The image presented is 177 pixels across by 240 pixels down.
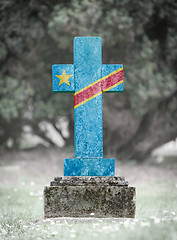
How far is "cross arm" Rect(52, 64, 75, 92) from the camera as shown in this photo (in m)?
4.69

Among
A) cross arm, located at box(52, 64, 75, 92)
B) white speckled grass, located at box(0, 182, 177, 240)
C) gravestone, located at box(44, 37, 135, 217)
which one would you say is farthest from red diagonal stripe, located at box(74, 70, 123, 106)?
white speckled grass, located at box(0, 182, 177, 240)

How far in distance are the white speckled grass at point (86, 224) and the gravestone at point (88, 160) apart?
0.16 metres

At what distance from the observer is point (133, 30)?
9336 mm

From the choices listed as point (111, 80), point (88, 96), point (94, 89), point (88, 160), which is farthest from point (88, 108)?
point (88, 160)

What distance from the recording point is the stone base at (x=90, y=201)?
4199 millimetres


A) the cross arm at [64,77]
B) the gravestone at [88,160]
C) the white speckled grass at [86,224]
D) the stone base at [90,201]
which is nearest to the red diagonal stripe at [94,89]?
the gravestone at [88,160]

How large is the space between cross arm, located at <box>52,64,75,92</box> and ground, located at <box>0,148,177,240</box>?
1762 mm

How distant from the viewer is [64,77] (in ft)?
A: 15.5

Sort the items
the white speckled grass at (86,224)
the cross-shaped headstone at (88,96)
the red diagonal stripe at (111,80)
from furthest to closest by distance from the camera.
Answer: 1. the red diagonal stripe at (111,80)
2. the cross-shaped headstone at (88,96)
3. the white speckled grass at (86,224)

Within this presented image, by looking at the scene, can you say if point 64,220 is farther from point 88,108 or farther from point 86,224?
point 88,108

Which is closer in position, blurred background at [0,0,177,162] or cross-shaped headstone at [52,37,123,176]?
cross-shaped headstone at [52,37,123,176]

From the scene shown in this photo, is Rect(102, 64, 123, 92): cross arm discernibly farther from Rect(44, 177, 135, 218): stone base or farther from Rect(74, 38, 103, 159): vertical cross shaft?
Rect(44, 177, 135, 218): stone base

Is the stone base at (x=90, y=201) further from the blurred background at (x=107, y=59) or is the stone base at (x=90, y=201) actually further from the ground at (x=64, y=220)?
the blurred background at (x=107, y=59)

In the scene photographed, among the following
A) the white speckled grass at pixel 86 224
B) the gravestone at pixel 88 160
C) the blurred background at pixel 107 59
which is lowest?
the white speckled grass at pixel 86 224
